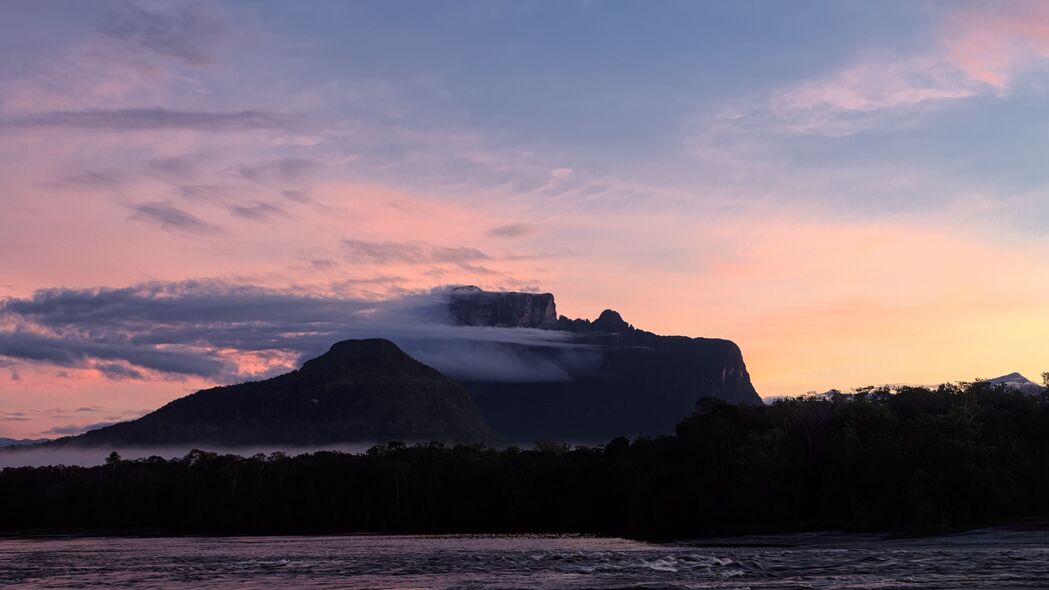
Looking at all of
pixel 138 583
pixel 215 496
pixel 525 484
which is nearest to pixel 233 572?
pixel 138 583

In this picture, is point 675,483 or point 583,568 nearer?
point 583,568

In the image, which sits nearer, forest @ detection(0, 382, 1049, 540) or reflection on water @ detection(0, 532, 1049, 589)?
reflection on water @ detection(0, 532, 1049, 589)

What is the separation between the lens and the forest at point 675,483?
97.4 meters

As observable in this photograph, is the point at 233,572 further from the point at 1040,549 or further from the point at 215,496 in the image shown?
the point at 215,496

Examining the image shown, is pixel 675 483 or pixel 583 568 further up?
pixel 675 483

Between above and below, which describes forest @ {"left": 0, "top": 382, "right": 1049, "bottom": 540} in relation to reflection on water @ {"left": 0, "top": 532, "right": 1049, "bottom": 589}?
above

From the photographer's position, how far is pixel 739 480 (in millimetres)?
125625

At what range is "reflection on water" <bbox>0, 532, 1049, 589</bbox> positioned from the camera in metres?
46.8

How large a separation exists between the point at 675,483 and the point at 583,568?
83931mm

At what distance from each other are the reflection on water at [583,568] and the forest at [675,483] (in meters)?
23.5

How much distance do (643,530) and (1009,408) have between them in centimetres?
4747

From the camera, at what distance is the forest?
97375 mm

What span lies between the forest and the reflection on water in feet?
76.9

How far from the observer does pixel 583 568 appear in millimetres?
58625
